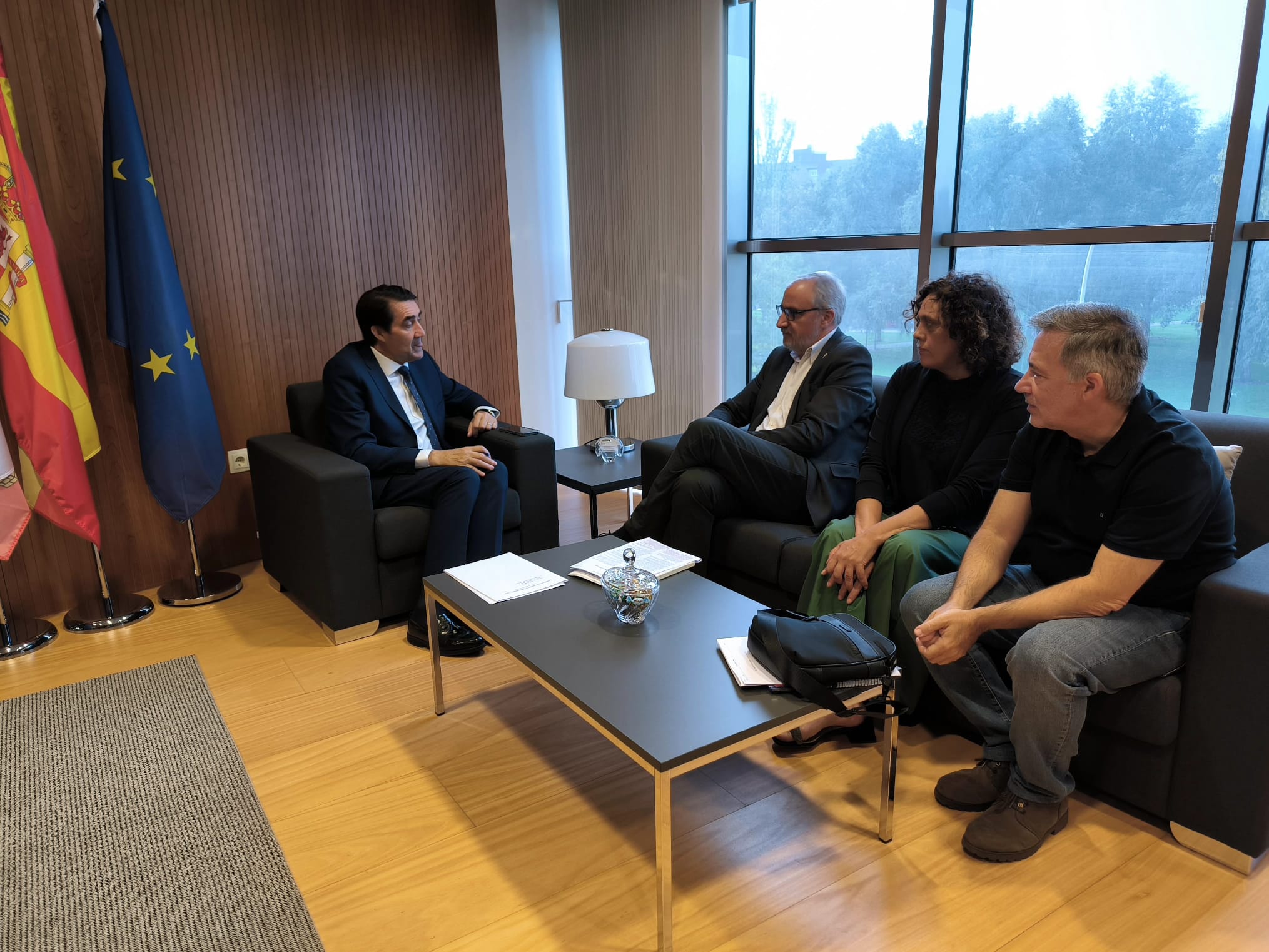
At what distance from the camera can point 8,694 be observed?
8.52ft

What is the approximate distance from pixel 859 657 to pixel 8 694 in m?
2.48

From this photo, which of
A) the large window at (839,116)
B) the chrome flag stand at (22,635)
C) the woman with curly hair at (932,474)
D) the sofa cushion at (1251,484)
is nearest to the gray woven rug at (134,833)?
the chrome flag stand at (22,635)

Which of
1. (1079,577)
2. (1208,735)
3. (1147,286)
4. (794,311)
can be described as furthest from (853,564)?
(1147,286)

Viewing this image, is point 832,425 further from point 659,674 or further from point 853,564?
point 659,674

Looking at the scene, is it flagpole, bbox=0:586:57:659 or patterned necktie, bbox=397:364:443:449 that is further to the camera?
patterned necktie, bbox=397:364:443:449

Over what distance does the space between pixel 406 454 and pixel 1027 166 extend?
2.34 m

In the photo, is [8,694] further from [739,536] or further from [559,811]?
[739,536]

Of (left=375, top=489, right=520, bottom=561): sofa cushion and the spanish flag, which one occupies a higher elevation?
the spanish flag

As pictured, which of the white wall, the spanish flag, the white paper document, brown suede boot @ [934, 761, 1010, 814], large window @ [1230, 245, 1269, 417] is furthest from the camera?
the white wall

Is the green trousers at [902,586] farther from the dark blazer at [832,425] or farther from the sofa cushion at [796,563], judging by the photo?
the dark blazer at [832,425]

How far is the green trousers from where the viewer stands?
7.09ft

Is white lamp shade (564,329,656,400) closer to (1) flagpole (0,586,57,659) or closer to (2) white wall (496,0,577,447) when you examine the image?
(2) white wall (496,0,577,447)

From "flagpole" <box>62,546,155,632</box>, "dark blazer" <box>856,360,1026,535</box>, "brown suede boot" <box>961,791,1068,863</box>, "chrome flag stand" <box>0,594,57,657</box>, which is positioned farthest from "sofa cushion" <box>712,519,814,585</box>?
"chrome flag stand" <box>0,594,57,657</box>

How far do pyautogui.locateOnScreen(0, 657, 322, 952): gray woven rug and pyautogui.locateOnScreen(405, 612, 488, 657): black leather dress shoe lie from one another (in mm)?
635
